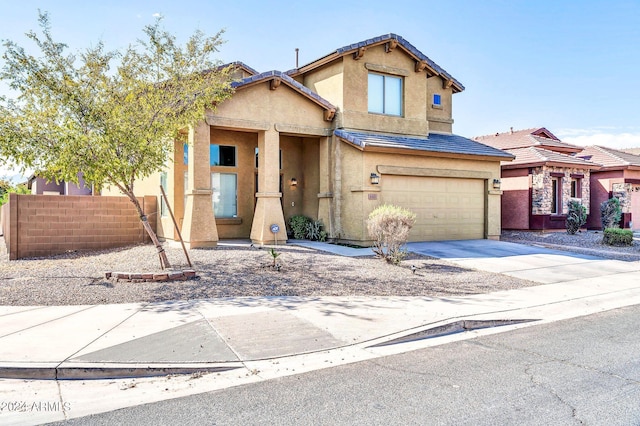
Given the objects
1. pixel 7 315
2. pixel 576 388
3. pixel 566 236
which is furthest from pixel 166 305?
pixel 566 236

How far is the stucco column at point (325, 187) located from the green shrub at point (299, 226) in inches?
30.2

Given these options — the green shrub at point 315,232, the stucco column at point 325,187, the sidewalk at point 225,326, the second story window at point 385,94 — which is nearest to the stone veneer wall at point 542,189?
the second story window at point 385,94

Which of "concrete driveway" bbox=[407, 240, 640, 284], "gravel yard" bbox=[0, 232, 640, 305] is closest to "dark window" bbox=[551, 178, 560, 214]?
"concrete driveway" bbox=[407, 240, 640, 284]

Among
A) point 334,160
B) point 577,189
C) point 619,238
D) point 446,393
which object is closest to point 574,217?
point 619,238

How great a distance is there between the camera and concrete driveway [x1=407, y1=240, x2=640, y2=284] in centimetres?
1195

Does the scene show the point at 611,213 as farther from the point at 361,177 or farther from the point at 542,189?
the point at 361,177

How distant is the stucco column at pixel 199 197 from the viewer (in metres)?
13.8

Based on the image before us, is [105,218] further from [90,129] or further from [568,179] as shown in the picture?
[568,179]

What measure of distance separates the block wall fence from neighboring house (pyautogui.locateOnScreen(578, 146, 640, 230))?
78.3 feet

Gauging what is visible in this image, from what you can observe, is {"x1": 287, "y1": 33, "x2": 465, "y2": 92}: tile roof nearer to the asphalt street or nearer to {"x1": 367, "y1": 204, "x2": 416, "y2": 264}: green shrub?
{"x1": 367, "y1": 204, "x2": 416, "y2": 264}: green shrub

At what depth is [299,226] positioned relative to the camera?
17422 mm

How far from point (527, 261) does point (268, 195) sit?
824 centimetres

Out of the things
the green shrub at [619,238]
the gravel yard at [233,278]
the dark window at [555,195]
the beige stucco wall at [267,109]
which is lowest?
the gravel yard at [233,278]

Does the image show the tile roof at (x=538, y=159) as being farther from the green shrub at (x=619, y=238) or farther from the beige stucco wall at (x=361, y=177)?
the beige stucco wall at (x=361, y=177)
